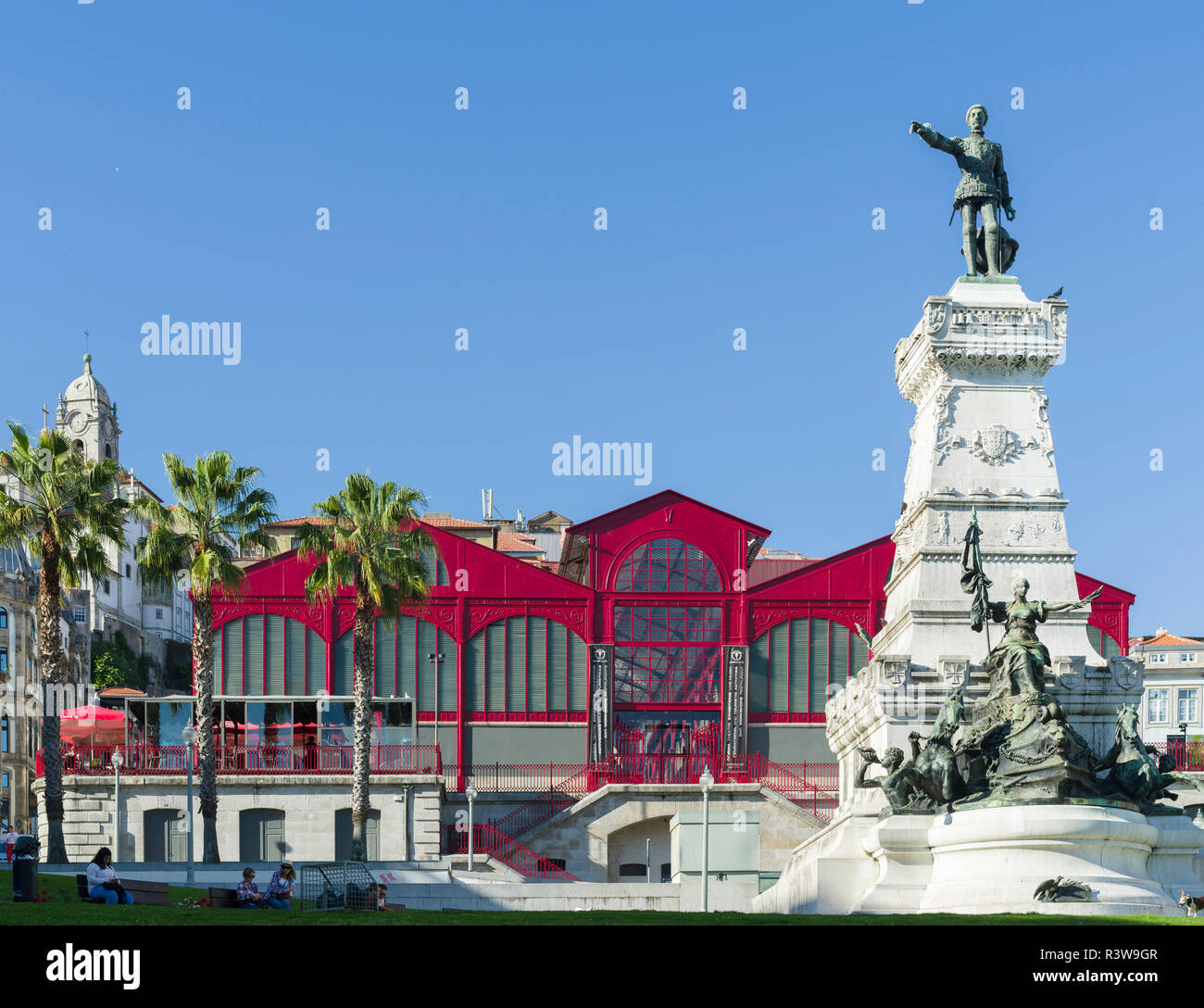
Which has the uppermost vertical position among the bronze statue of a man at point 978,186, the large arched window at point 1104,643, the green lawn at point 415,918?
the bronze statue of a man at point 978,186

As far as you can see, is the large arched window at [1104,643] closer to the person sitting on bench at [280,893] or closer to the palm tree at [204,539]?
the palm tree at [204,539]

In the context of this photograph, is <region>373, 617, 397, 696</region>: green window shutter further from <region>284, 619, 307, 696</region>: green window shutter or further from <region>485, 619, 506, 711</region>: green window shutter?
<region>485, 619, 506, 711</region>: green window shutter

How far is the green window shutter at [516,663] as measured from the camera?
5862 cm

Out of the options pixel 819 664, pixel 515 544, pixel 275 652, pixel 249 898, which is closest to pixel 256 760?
pixel 275 652

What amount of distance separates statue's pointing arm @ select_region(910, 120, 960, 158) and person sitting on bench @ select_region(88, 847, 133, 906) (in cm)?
2432

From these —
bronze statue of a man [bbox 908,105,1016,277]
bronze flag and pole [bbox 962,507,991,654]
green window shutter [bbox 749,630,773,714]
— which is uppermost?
bronze statue of a man [bbox 908,105,1016,277]

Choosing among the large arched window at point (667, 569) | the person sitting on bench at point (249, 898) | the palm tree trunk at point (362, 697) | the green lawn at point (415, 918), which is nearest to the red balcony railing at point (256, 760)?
the palm tree trunk at point (362, 697)

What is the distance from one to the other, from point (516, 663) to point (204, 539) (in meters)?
15.2

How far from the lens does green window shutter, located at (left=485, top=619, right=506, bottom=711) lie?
192ft

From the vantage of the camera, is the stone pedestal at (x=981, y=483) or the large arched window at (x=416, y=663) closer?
the stone pedestal at (x=981, y=483)

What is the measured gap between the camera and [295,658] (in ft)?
191

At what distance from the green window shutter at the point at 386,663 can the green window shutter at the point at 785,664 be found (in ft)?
40.5

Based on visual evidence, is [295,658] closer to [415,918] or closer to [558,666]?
[558,666]

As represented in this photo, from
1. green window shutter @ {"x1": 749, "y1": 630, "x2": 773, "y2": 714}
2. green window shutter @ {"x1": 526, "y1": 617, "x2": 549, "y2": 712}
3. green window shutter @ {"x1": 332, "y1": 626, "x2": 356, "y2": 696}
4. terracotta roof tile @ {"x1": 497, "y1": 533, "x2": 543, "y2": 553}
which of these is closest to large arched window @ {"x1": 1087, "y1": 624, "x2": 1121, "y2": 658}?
green window shutter @ {"x1": 749, "y1": 630, "x2": 773, "y2": 714}
